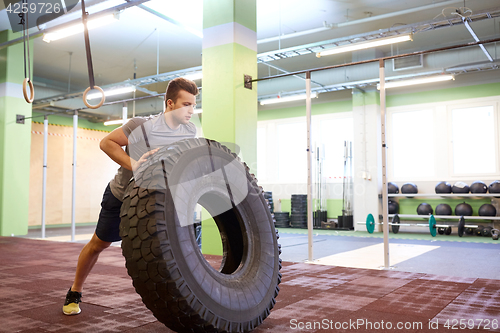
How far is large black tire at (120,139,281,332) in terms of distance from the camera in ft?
4.92

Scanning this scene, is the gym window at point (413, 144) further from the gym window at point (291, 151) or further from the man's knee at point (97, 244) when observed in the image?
the man's knee at point (97, 244)

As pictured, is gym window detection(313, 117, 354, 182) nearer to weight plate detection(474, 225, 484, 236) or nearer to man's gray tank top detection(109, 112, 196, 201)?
weight plate detection(474, 225, 484, 236)

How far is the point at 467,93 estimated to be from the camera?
29.9 ft

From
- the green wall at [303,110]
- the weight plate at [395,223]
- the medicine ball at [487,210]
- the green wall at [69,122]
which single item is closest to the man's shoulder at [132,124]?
the weight plate at [395,223]

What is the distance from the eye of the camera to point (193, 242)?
5.42 ft

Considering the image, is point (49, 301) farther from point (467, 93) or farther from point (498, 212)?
point (467, 93)

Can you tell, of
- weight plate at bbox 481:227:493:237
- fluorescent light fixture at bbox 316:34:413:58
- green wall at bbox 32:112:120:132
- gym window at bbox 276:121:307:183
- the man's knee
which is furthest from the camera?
green wall at bbox 32:112:120:132

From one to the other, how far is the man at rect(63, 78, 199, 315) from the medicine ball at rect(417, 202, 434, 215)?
304 inches

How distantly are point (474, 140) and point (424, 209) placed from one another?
203cm

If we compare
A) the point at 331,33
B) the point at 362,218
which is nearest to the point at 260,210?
the point at 331,33

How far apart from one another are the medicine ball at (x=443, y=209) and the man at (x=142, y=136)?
7771 mm

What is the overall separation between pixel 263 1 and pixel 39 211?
853cm

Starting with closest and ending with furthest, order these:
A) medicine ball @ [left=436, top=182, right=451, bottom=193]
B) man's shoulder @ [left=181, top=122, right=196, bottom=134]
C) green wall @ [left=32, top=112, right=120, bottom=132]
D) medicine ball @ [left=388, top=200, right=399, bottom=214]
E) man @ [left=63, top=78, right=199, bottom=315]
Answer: man @ [left=63, top=78, right=199, bottom=315], man's shoulder @ [left=181, top=122, right=196, bottom=134], medicine ball @ [left=436, top=182, right=451, bottom=193], medicine ball @ [left=388, top=200, right=399, bottom=214], green wall @ [left=32, top=112, right=120, bottom=132]

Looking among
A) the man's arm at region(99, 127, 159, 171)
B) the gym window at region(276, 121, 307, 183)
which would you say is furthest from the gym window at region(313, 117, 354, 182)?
the man's arm at region(99, 127, 159, 171)
